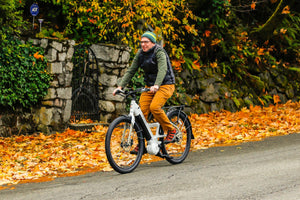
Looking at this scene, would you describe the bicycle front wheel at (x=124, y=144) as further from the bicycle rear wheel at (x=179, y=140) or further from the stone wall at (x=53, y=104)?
the stone wall at (x=53, y=104)

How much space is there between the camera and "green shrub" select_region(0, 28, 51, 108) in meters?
10.1

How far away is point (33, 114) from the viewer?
10820mm

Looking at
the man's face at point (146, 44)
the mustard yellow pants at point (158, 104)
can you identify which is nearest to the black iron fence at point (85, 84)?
the mustard yellow pants at point (158, 104)

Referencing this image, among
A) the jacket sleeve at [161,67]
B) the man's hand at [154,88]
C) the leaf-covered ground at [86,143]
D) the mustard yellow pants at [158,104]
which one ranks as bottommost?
the leaf-covered ground at [86,143]

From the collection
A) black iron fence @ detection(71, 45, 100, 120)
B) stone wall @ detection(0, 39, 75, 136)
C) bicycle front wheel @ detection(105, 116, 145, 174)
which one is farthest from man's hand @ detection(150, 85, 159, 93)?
black iron fence @ detection(71, 45, 100, 120)

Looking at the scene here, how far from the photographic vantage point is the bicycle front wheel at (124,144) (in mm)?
6121

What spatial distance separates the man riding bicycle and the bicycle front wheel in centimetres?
12

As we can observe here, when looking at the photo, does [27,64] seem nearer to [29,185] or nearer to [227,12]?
[29,185]

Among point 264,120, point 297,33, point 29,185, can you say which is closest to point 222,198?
point 29,185

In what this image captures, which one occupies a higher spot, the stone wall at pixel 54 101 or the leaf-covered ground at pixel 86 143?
the stone wall at pixel 54 101

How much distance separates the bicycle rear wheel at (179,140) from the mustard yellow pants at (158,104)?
0.86ft

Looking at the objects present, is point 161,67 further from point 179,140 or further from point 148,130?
point 179,140

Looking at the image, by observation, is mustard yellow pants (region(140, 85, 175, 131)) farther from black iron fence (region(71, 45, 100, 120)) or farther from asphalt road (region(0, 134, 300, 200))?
black iron fence (region(71, 45, 100, 120))

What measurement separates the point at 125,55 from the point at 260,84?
612 cm
